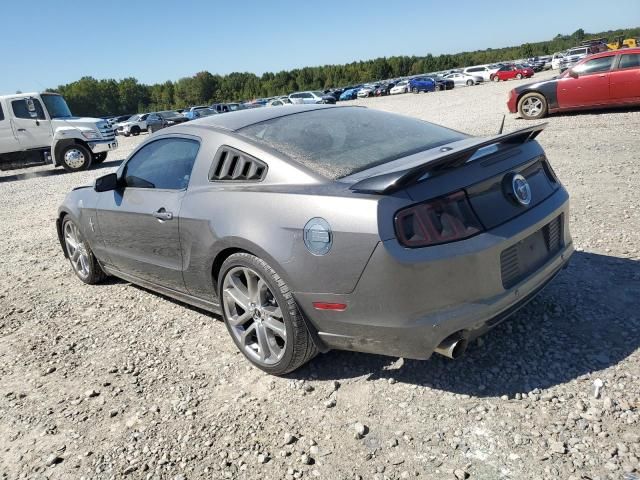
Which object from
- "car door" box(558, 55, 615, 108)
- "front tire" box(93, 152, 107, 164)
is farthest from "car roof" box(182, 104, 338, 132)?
"front tire" box(93, 152, 107, 164)

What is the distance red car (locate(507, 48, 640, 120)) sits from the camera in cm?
1166

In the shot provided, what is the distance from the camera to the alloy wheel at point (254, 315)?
3.00 meters

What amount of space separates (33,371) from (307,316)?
217cm

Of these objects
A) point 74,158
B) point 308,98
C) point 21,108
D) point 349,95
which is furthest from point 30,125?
point 349,95

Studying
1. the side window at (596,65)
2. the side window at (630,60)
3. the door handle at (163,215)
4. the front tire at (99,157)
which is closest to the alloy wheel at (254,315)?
the door handle at (163,215)

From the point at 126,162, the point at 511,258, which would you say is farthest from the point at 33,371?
the point at 511,258

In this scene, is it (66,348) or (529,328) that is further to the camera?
(66,348)

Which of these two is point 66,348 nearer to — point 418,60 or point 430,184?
point 430,184

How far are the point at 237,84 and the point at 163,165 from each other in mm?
110310

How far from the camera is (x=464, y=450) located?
2.29m

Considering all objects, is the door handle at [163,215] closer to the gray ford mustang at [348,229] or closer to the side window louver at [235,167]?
the gray ford mustang at [348,229]

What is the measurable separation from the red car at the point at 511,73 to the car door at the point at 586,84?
38550 mm

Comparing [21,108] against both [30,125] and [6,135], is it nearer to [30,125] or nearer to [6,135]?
[30,125]

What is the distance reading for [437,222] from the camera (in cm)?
243
